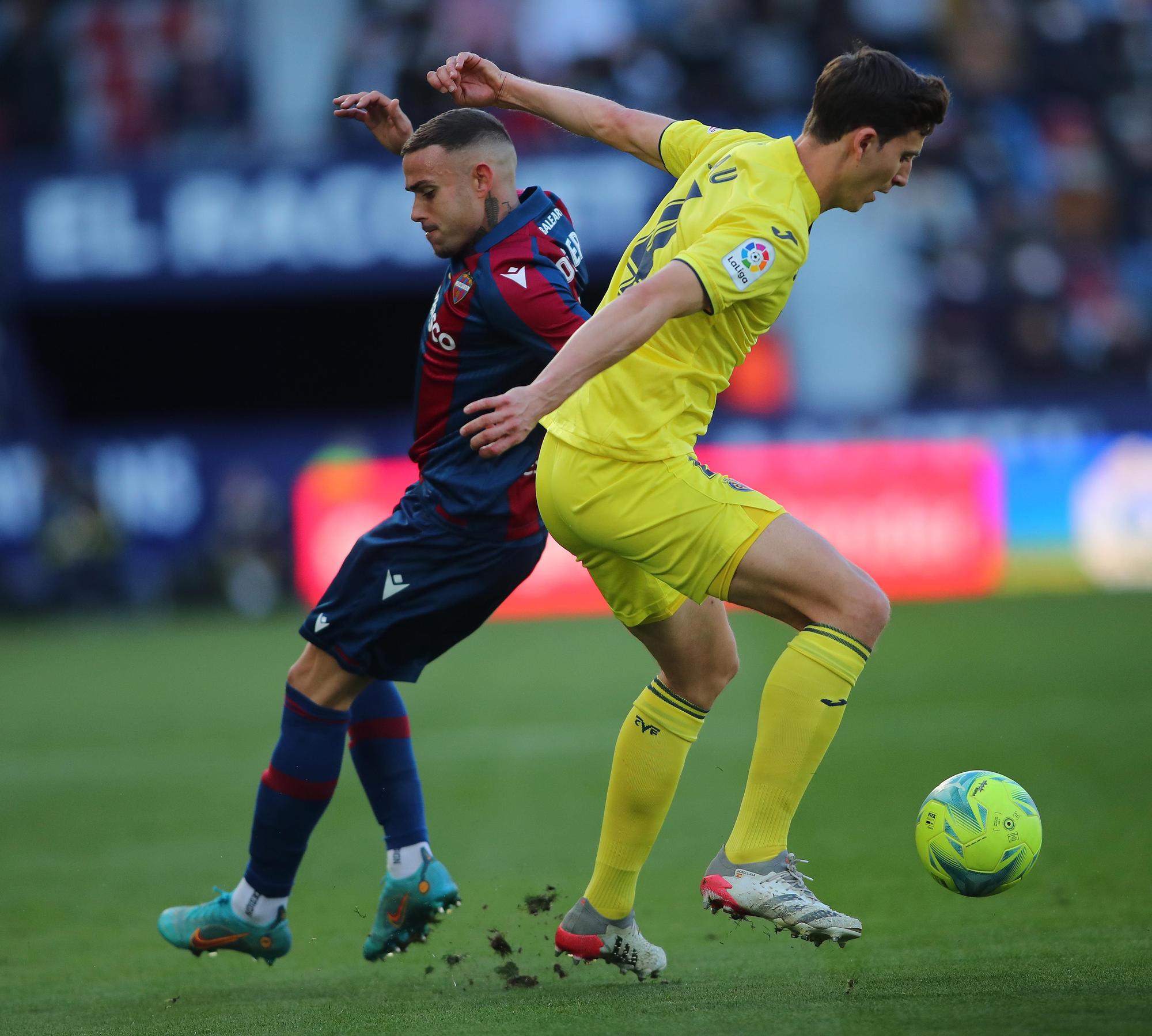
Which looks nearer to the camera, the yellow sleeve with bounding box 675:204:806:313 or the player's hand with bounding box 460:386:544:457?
the player's hand with bounding box 460:386:544:457

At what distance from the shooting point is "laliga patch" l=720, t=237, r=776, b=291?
3568 mm

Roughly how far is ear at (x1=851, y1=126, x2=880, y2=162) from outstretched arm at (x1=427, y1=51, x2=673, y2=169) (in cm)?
70

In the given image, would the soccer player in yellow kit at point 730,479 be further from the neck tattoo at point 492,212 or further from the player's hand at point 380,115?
the player's hand at point 380,115

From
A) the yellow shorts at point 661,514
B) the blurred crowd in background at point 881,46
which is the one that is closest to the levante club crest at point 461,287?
the yellow shorts at point 661,514

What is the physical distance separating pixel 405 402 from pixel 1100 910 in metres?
15.6

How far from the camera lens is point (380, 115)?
466cm

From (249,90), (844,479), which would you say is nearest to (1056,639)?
(844,479)

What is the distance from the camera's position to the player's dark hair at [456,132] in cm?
426

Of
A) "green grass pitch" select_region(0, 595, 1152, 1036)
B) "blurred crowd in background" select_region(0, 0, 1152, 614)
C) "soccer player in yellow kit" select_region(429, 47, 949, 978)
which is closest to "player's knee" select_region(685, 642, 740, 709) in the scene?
"soccer player in yellow kit" select_region(429, 47, 949, 978)

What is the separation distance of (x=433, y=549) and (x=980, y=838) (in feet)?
5.61

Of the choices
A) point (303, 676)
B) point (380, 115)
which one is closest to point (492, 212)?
point (380, 115)

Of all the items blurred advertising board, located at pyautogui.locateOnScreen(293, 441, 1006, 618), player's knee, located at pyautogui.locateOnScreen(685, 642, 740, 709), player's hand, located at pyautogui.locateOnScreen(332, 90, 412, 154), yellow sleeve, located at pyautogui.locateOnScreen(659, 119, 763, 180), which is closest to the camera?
yellow sleeve, located at pyautogui.locateOnScreen(659, 119, 763, 180)

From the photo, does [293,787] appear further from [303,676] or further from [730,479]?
[730,479]

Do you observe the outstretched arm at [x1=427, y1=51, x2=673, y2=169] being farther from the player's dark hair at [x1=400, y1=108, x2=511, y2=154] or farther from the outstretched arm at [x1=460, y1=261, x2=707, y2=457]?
the outstretched arm at [x1=460, y1=261, x2=707, y2=457]
